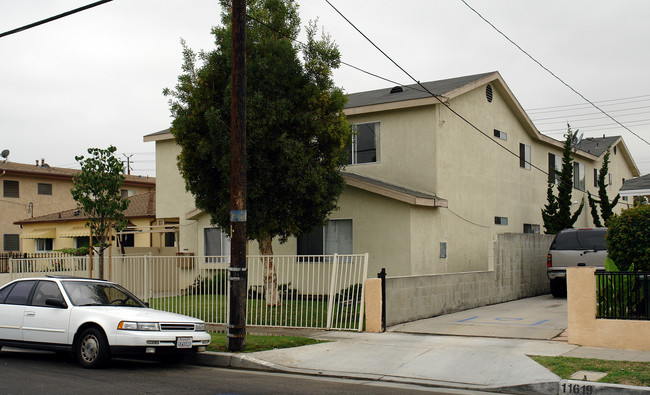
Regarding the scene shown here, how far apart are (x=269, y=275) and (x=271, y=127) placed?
3.64m

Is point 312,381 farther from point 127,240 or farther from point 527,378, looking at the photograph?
point 127,240

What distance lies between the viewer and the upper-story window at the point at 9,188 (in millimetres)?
37406

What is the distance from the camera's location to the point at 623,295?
422 inches

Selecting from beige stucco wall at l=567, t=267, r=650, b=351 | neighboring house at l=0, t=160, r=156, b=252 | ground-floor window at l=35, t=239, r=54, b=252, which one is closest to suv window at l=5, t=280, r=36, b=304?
beige stucco wall at l=567, t=267, r=650, b=351

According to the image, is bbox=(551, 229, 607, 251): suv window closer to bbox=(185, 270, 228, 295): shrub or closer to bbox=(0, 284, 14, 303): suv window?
bbox=(185, 270, 228, 295): shrub

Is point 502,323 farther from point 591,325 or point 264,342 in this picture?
point 264,342

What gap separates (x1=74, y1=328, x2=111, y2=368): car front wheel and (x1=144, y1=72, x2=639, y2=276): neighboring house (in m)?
9.59

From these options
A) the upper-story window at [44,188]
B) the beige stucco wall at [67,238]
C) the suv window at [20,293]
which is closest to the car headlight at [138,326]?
the suv window at [20,293]

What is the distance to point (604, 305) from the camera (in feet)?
35.7

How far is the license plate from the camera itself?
9906 mm

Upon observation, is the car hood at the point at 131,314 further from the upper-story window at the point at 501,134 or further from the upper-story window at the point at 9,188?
the upper-story window at the point at 9,188

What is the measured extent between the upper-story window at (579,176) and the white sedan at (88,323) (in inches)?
873

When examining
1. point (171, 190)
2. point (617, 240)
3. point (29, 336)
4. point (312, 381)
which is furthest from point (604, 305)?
point (171, 190)

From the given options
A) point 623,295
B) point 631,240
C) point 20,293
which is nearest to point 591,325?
point 623,295
